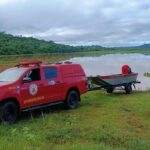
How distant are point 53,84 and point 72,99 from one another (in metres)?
1.59

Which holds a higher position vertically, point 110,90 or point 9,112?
point 9,112

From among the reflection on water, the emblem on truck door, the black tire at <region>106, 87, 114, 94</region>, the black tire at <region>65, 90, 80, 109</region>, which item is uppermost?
the emblem on truck door

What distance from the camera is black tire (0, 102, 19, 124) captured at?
36.5 ft

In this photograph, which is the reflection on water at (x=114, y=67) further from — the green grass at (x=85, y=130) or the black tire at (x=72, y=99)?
the green grass at (x=85, y=130)

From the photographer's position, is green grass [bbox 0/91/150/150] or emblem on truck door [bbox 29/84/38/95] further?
emblem on truck door [bbox 29/84/38/95]

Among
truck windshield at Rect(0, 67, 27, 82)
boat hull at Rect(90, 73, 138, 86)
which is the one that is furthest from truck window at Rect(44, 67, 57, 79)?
boat hull at Rect(90, 73, 138, 86)

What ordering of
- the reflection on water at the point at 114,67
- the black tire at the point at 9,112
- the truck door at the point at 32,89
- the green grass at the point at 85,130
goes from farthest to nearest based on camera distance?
the reflection on water at the point at 114,67, the truck door at the point at 32,89, the black tire at the point at 9,112, the green grass at the point at 85,130

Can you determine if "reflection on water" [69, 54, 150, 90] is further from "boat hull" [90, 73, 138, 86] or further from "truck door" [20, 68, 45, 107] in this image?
"truck door" [20, 68, 45, 107]

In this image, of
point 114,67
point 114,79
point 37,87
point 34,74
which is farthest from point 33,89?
point 114,67

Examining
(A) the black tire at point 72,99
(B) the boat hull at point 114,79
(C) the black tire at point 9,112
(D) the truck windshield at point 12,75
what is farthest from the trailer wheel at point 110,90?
(C) the black tire at point 9,112

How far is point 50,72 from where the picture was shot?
1368 centimetres

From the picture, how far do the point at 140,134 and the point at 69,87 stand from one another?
5.11m

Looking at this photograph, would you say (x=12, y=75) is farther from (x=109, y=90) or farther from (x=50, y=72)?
(x=109, y=90)

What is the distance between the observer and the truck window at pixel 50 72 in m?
13.4
